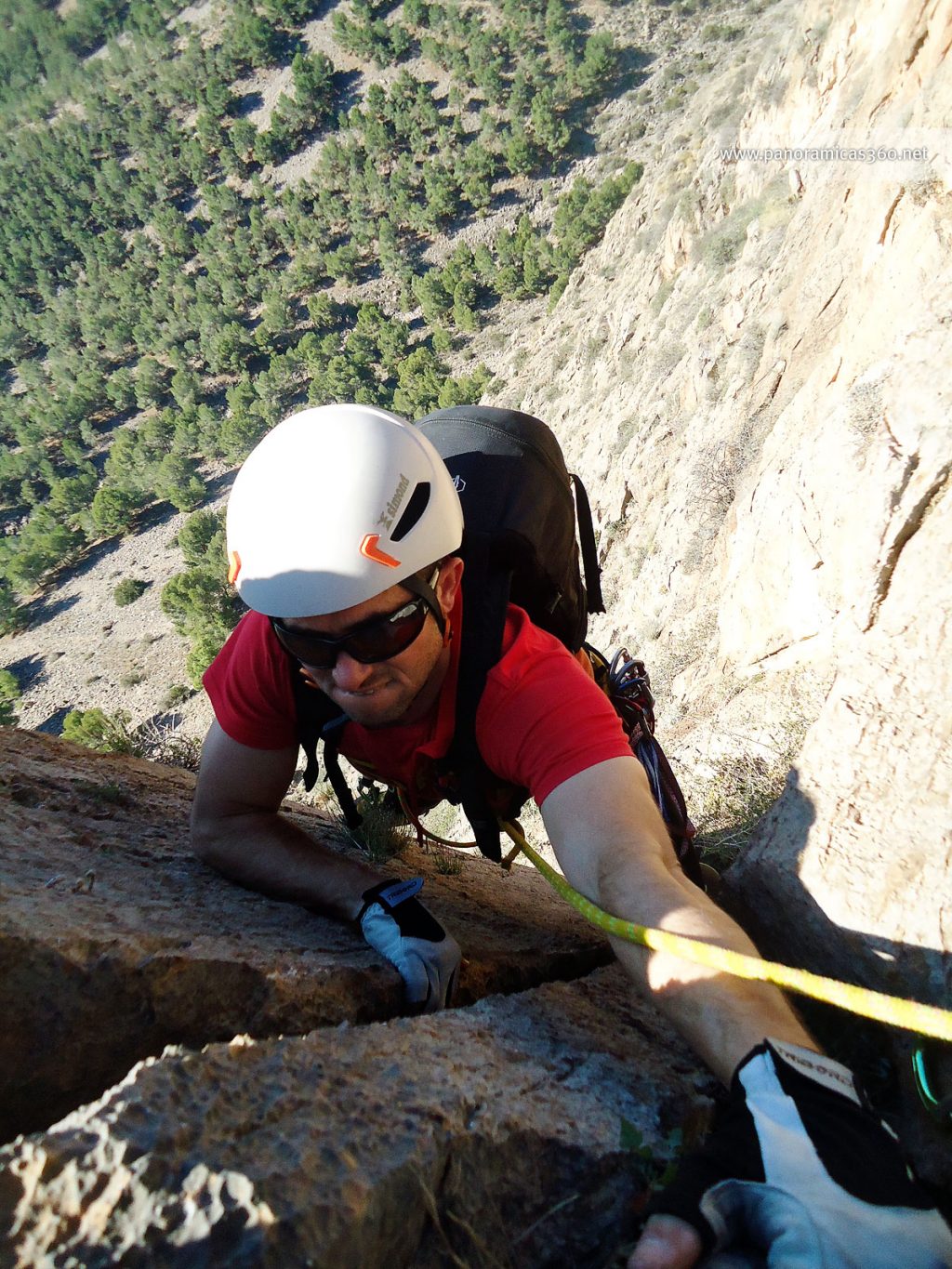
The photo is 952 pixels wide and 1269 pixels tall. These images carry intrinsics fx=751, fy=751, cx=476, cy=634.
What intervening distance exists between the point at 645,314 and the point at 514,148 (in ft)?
146

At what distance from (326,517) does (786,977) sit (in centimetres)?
178

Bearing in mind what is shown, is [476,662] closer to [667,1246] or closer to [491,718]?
[491,718]

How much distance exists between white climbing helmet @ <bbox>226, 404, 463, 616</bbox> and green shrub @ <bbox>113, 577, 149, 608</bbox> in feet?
192

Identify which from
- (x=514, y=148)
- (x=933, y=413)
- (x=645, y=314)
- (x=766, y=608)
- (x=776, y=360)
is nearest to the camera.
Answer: (x=933, y=413)

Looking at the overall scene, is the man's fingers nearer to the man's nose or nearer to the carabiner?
the carabiner

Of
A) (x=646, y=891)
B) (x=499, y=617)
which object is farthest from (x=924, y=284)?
(x=646, y=891)

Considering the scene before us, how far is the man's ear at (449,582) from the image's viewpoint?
8.84 ft

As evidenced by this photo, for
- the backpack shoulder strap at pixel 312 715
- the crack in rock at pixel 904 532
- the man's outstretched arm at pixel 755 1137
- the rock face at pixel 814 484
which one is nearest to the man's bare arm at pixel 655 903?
the man's outstretched arm at pixel 755 1137

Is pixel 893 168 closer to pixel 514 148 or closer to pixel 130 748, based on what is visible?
pixel 130 748

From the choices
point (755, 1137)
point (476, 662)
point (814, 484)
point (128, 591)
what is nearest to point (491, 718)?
point (476, 662)

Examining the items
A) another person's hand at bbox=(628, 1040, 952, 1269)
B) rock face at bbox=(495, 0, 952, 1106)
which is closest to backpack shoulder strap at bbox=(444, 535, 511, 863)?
rock face at bbox=(495, 0, 952, 1106)

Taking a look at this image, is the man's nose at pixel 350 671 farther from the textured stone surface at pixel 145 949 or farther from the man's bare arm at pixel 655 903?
the textured stone surface at pixel 145 949

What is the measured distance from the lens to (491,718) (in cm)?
254

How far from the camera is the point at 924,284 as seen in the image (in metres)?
7.73
